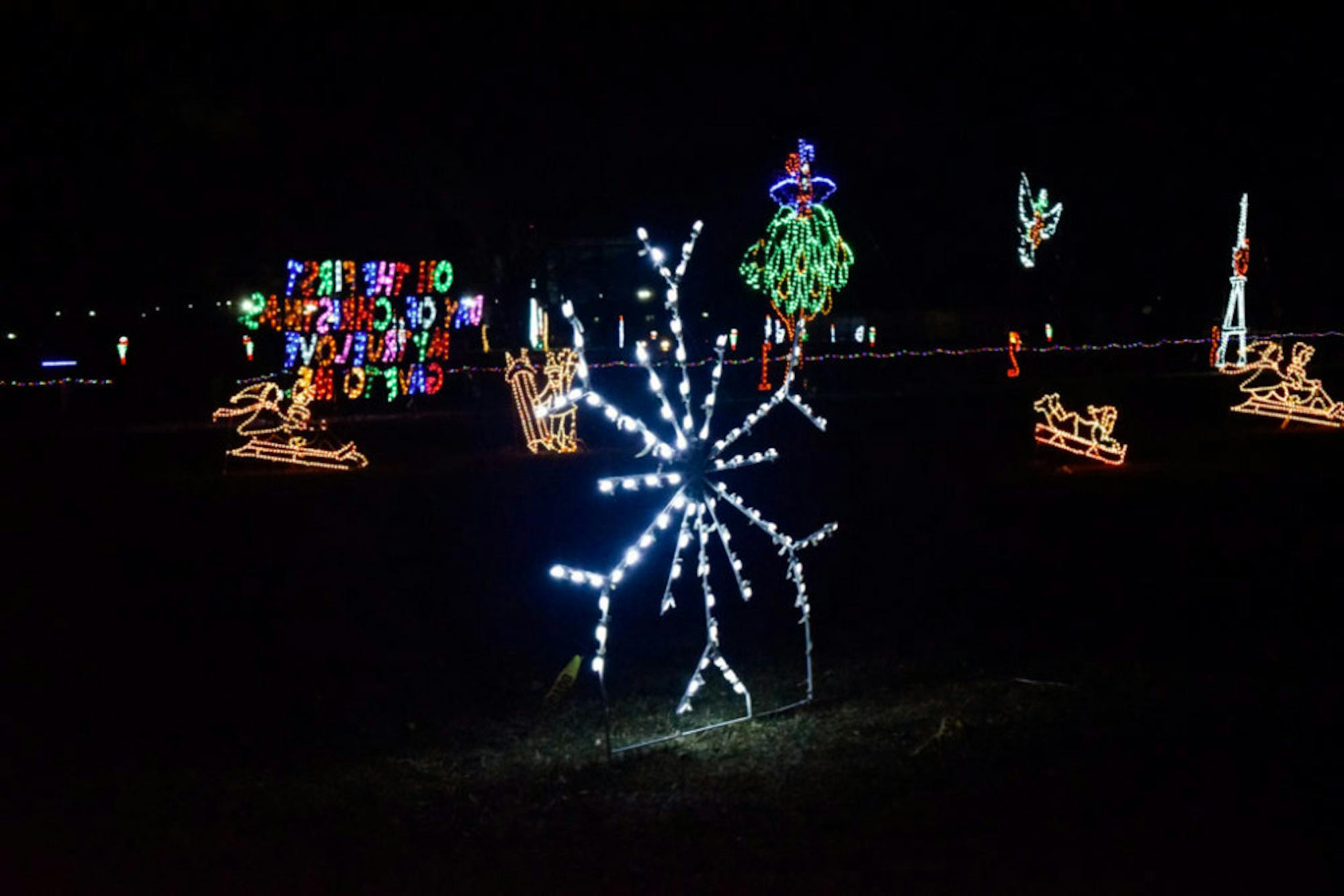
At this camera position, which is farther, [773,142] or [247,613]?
[773,142]

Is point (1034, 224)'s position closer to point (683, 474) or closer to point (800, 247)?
point (800, 247)

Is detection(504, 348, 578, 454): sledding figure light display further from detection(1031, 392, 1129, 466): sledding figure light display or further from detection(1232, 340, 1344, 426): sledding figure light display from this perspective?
detection(1232, 340, 1344, 426): sledding figure light display

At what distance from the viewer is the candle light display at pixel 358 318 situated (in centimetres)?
2195

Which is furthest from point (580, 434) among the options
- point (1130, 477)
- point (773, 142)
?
point (773, 142)

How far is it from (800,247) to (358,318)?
15.7 meters

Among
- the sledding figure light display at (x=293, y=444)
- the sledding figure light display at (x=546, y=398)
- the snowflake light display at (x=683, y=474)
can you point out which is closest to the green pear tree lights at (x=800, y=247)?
the sledding figure light display at (x=546, y=398)

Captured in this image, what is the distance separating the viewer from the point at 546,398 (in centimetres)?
2097

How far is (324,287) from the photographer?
72.5 feet

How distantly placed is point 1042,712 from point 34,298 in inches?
1157

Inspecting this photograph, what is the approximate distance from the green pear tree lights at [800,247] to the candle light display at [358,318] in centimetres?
1249

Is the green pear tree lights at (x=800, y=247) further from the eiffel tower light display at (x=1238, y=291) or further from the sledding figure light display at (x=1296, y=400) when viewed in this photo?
the sledding figure light display at (x=1296, y=400)

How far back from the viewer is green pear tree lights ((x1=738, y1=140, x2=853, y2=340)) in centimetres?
3438

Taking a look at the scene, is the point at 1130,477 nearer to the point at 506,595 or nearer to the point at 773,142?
the point at 506,595

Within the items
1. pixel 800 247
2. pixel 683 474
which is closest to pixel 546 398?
pixel 683 474
